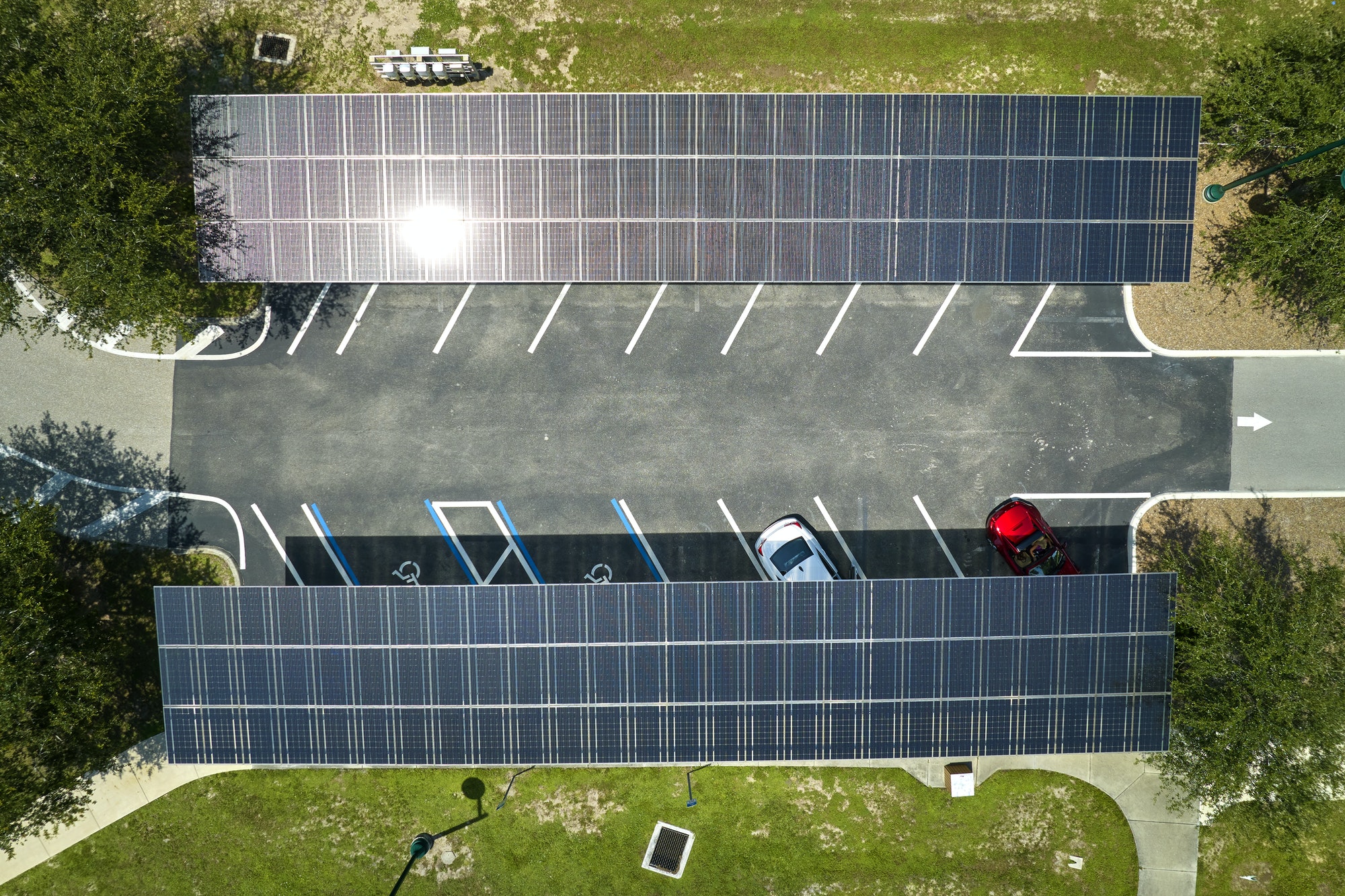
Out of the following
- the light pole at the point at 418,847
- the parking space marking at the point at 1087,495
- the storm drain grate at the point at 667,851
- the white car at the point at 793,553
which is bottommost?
the storm drain grate at the point at 667,851

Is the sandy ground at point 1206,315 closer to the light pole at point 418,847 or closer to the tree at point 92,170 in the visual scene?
the light pole at point 418,847

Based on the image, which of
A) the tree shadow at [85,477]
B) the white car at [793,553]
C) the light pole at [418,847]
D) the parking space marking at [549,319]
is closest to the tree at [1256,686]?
the white car at [793,553]

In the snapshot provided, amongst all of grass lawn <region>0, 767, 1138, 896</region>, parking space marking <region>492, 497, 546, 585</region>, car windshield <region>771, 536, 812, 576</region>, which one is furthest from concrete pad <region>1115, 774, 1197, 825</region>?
parking space marking <region>492, 497, 546, 585</region>

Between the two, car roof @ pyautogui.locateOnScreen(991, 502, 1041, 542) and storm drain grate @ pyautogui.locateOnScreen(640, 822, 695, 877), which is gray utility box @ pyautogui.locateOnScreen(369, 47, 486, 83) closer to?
car roof @ pyautogui.locateOnScreen(991, 502, 1041, 542)

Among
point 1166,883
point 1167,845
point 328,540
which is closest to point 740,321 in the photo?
point 328,540

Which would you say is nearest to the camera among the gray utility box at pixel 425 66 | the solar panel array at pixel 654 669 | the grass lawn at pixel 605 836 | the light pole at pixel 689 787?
the solar panel array at pixel 654 669
